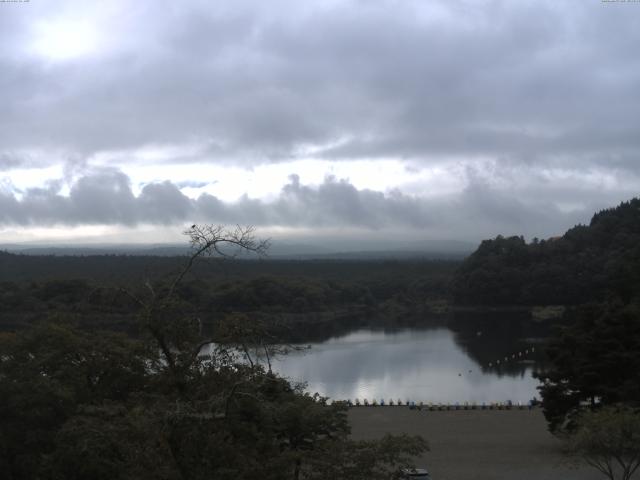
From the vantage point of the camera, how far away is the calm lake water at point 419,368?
25.2 meters

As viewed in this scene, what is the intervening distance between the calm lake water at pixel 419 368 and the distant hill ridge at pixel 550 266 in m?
15.5

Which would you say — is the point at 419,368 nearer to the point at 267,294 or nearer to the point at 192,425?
the point at 267,294

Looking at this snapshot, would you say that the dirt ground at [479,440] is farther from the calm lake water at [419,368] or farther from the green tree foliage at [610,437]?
the calm lake water at [419,368]

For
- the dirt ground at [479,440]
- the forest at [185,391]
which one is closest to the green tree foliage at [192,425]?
the forest at [185,391]

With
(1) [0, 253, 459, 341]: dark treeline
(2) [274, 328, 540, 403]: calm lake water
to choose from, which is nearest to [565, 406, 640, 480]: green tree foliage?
(2) [274, 328, 540, 403]: calm lake water

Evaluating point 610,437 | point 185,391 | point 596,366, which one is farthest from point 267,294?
point 185,391

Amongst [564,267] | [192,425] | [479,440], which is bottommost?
[479,440]

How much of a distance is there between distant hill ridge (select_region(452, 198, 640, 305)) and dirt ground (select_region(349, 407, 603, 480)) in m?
35.9

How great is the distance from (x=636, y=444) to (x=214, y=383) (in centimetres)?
662

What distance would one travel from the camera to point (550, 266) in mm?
57906

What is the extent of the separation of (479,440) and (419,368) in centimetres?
1546

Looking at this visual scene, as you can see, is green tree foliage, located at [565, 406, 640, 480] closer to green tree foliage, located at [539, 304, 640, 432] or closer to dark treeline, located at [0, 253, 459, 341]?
green tree foliage, located at [539, 304, 640, 432]

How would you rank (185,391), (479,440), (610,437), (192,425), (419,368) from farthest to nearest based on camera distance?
(419,368)
(479,440)
(610,437)
(185,391)
(192,425)

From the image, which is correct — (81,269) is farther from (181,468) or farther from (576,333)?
(181,468)
